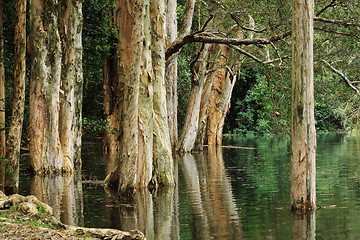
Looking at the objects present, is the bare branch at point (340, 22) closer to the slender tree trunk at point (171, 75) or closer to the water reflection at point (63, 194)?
the water reflection at point (63, 194)

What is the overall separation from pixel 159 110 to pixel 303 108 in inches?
226

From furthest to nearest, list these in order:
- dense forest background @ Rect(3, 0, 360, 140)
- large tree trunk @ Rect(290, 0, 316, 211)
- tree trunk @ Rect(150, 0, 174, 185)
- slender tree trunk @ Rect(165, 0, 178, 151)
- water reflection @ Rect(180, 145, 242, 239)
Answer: slender tree trunk @ Rect(165, 0, 178, 151) < dense forest background @ Rect(3, 0, 360, 140) < tree trunk @ Rect(150, 0, 174, 185) < large tree trunk @ Rect(290, 0, 316, 211) < water reflection @ Rect(180, 145, 242, 239)

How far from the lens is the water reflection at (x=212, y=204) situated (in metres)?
8.70

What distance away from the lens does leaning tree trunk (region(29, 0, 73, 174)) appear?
16.6m

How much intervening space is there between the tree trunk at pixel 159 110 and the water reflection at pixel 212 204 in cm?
83

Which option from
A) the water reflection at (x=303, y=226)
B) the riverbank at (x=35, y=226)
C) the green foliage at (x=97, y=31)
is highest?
the green foliage at (x=97, y=31)

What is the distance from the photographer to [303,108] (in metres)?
9.63

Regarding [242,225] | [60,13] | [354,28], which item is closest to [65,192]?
[242,225]

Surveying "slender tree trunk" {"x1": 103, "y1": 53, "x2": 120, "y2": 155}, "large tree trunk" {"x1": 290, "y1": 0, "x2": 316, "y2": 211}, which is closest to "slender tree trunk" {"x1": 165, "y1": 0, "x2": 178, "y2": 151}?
"slender tree trunk" {"x1": 103, "y1": 53, "x2": 120, "y2": 155}

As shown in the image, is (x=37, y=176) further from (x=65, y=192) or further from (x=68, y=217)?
(x=68, y=217)

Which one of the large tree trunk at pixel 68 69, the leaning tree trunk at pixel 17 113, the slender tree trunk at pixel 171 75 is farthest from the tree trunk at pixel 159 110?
the slender tree trunk at pixel 171 75

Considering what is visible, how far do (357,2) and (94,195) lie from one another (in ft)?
28.4

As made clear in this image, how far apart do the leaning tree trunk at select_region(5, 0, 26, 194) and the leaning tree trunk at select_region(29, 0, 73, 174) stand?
2.06m

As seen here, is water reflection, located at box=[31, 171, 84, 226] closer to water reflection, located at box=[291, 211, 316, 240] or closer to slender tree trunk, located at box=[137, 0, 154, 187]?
slender tree trunk, located at box=[137, 0, 154, 187]
